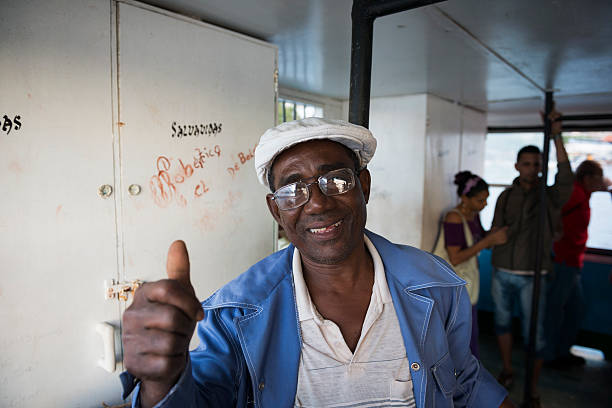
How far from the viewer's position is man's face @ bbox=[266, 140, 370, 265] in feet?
4.06

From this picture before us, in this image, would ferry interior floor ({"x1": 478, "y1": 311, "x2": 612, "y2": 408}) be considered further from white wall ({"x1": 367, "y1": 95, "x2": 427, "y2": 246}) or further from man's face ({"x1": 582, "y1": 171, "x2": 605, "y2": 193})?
man's face ({"x1": 582, "y1": 171, "x2": 605, "y2": 193})

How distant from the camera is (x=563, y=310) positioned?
4113 millimetres

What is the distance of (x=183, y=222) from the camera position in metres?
1.88

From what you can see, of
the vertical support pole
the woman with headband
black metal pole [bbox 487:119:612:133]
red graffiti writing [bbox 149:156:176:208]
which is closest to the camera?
the vertical support pole

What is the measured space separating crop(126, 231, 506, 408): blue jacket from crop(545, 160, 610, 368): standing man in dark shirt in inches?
127

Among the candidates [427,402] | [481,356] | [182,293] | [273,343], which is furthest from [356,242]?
[481,356]

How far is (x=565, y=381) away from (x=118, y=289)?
409 cm

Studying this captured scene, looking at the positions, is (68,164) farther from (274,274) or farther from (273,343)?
(273,343)

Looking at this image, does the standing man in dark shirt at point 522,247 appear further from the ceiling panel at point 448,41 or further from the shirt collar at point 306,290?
the shirt collar at point 306,290

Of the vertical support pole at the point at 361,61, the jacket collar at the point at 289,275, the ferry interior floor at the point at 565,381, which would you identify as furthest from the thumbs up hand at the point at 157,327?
the ferry interior floor at the point at 565,381

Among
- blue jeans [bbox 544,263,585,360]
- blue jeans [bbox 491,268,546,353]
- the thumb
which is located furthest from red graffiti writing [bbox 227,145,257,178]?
blue jeans [bbox 544,263,585,360]

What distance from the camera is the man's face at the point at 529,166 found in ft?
11.2

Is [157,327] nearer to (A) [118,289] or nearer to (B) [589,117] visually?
(A) [118,289]

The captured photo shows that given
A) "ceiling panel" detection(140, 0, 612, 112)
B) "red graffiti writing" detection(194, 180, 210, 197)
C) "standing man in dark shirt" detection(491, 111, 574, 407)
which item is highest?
"ceiling panel" detection(140, 0, 612, 112)
